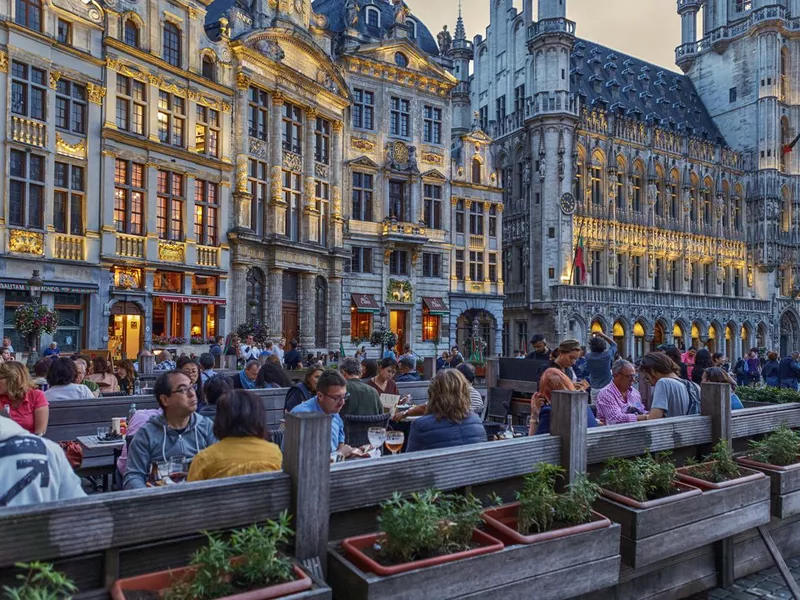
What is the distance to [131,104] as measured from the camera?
2233 centimetres

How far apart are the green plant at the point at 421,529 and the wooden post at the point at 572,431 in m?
1.18

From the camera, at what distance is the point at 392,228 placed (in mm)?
32312

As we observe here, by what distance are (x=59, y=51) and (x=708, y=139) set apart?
48436 mm

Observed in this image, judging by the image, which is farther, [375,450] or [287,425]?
[375,450]

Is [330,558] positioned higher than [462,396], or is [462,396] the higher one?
[462,396]

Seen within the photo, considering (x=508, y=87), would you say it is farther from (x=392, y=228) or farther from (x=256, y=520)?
(x=256, y=520)

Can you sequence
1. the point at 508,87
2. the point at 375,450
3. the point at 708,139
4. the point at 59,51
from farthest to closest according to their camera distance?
the point at 708,139 < the point at 508,87 < the point at 59,51 < the point at 375,450

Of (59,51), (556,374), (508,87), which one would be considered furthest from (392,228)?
(556,374)

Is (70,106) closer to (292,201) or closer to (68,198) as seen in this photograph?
(68,198)

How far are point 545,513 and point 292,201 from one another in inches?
1023

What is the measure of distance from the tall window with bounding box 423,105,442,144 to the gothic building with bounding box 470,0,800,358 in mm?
9170

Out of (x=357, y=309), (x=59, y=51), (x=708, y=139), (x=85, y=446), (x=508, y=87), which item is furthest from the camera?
(x=708, y=139)

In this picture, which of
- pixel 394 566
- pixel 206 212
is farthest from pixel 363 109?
pixel 394 566

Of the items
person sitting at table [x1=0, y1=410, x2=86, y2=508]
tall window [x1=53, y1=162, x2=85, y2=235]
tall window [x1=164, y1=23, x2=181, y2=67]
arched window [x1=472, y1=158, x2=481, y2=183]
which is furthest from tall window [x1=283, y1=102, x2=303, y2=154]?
person sitting at table [x1=0, y1=410, x2=86, y2=508]
